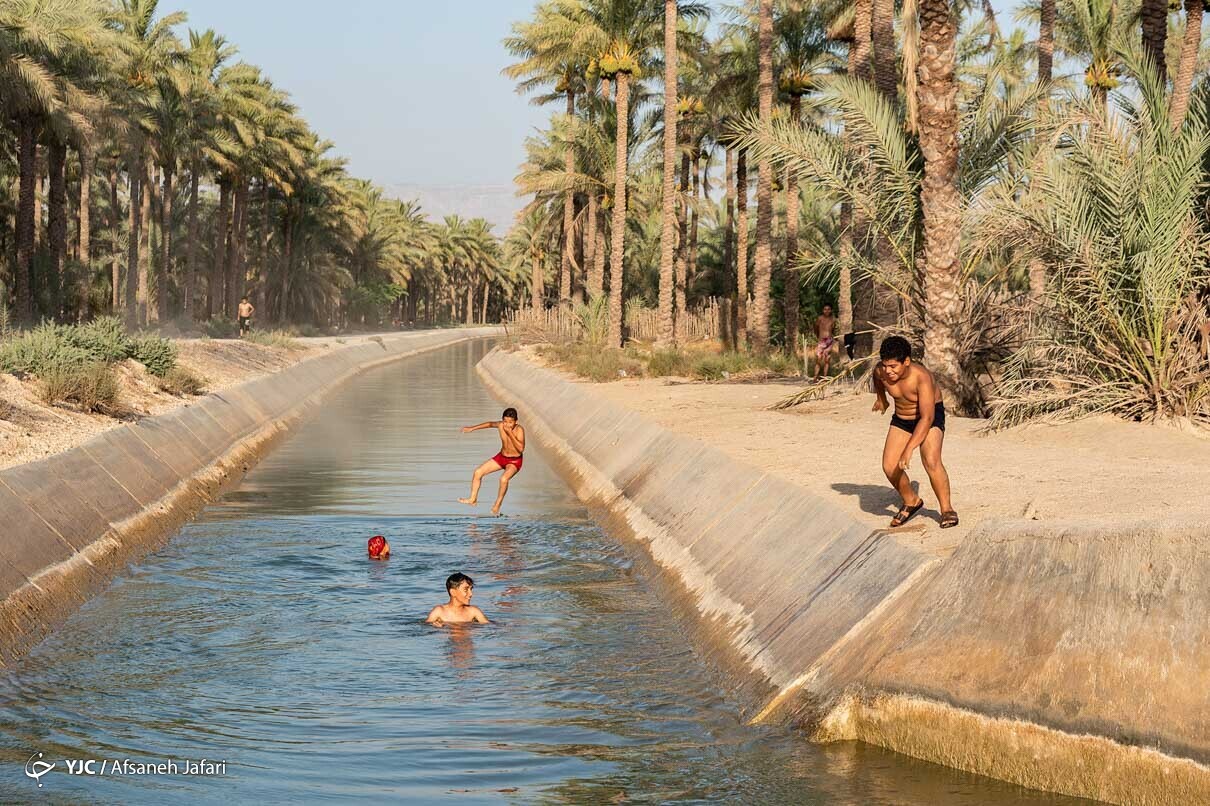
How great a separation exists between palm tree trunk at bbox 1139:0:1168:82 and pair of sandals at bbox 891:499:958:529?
14.0 meters

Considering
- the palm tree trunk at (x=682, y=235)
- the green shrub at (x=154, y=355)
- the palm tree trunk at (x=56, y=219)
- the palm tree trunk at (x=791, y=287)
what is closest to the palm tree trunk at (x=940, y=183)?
the green shrub at (x=154, y=355)

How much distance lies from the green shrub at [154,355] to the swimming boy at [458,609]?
61.9ft

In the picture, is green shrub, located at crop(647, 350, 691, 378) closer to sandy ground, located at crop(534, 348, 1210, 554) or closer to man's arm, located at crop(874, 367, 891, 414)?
sandy ground, located at crop(534, 348, 1210, 554)

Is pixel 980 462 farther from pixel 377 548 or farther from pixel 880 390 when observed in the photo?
pixel 377 548

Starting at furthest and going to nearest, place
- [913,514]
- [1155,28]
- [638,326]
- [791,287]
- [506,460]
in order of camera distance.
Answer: [638,326] → [791,287] → [1155,28] → [506,460] → [913,514]

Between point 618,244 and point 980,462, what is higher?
point 618,244

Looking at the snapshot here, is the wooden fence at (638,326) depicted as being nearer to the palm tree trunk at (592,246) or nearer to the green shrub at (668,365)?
the palm tree trunk at (592,246)

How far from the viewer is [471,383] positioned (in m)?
51.3

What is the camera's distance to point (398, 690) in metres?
10.2

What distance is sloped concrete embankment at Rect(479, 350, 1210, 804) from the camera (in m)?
7.12

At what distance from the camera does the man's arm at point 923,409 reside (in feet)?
33.7

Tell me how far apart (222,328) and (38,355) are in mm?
45023

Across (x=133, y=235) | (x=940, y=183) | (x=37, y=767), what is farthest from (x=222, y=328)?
(x=37, y=767)

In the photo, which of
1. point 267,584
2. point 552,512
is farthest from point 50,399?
point 267,584
